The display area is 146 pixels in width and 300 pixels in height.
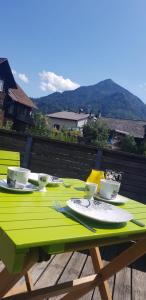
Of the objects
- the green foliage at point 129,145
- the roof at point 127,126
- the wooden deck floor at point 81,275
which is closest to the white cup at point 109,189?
the wooden deck floor at point 81,275

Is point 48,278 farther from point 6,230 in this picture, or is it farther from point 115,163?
point 115,163

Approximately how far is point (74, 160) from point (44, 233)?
3.83 m

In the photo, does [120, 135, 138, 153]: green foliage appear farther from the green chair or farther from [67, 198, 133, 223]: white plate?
[67, 198, 133, 223]: white plate

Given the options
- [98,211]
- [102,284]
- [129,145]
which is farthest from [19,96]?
[98,211]

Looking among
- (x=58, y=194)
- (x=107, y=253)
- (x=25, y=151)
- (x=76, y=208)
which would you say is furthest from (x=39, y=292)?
(x=25, y=151)

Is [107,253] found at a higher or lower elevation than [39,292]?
lower

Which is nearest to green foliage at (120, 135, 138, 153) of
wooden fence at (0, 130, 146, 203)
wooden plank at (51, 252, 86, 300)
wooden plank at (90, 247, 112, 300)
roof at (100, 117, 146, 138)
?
roof at (100, 117, 146, 138)

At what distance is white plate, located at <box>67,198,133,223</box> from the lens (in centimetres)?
133

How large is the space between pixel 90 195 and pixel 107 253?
1.92 meters

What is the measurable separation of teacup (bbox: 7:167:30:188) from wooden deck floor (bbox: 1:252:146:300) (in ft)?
3.80

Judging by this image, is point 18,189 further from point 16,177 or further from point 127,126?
point 127,126

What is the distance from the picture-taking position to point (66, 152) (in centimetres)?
494

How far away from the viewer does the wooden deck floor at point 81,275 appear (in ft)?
8.26

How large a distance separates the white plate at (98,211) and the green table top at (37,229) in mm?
30
